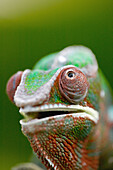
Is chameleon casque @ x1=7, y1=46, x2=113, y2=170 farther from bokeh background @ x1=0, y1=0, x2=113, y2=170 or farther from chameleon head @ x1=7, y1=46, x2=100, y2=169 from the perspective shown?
bokeh background @ x1=0, y1=0, x2=113, y2=170

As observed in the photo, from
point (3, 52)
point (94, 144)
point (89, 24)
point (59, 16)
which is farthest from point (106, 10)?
point (94, 144)

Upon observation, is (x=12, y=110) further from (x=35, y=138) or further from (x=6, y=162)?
(x=35, y=138)

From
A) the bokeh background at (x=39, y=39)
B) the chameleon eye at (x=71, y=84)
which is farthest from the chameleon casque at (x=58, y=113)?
the bokeh background at (x=39, y=39)

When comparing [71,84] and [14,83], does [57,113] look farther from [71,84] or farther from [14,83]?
[14,83]

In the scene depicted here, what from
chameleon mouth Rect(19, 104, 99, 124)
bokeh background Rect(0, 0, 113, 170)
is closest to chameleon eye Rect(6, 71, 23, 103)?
chameleon mouth Rect(19, 104, 99, 124)

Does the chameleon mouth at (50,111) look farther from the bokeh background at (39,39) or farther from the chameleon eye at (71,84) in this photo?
the bokeh background at (39,39)

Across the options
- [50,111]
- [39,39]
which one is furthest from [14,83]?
[39,39]
